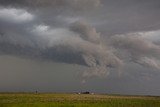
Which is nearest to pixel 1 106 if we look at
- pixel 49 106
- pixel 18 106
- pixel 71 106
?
pixel 18 106

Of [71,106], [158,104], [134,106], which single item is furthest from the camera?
[158,104]

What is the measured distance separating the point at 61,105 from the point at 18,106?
12.6 metres

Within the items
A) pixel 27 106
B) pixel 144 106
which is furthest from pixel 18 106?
pixel 144 106

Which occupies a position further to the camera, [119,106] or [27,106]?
[119,106]

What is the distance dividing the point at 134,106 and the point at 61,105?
27570 millimetres

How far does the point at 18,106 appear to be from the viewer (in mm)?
79250

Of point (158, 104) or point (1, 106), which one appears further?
point (158, 104)

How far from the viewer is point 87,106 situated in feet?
287

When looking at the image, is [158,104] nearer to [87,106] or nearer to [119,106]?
[119,106]

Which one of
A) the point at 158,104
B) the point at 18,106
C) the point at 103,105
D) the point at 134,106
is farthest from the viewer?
the point at 158,104

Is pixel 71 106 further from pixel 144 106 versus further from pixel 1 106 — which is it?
pixel 144 106

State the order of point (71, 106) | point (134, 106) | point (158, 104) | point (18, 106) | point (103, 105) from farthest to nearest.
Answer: point (158, 104) < point (134, 106) < point (103, 105) < point (71, 106) < point (18, 106)

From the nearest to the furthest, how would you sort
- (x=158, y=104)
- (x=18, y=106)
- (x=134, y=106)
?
(x=18, y=106), (x=134, y=106), (x=158, y=104)

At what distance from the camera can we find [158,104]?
110 m
